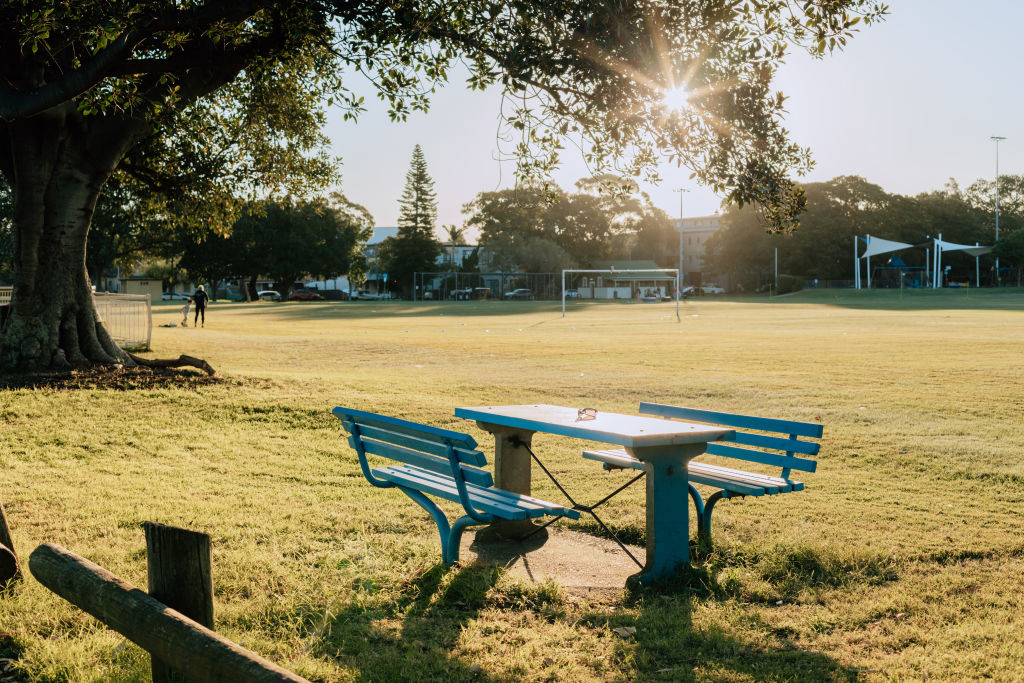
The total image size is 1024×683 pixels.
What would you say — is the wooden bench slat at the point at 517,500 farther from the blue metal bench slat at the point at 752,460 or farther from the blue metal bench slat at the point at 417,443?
the blue metal bench slat at the point at 752,460

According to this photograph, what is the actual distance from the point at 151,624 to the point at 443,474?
212cm

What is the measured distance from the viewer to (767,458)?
17.9 ft

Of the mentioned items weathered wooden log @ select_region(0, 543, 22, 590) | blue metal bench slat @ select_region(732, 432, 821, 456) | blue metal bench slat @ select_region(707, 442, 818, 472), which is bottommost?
weathered wooden log @ select_region(0, 543, 22, 590)

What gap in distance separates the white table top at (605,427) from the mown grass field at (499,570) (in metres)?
0.84

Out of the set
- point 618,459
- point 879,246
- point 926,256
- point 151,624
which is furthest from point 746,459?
point 926,256

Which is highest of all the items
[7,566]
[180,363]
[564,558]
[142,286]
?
[142,286]

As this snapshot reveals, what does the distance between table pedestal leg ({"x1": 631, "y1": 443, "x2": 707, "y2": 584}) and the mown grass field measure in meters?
0.19

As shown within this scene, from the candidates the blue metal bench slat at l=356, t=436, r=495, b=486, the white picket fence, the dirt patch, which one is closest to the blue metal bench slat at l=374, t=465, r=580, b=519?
the blue metal bench slat at l=356, t=436, r=495, b=486

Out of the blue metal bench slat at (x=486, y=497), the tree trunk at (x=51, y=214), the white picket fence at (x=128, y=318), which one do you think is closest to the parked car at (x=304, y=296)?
the white picket fence at (x=128, y=318)

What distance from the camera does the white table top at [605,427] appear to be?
4.46 metres

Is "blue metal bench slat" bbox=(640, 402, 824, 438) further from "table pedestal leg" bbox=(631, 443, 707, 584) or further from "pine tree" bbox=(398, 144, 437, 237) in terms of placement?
"pine tree" bbox=(398, 144, 437, 237)

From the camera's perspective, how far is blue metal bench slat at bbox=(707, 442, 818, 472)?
521cm

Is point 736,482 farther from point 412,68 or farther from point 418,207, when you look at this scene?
point 418,207

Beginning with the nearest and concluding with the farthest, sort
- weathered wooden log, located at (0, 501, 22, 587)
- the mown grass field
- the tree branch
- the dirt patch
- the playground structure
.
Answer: the mown grass field
weathered wooden log, located at (0, 501, 22, 587)
the dirt patch
the tree branch
the playground structure
